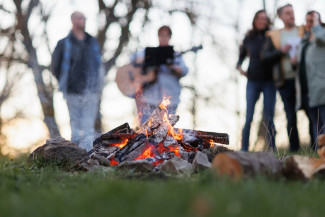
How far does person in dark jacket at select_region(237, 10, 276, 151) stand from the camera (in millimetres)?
6941

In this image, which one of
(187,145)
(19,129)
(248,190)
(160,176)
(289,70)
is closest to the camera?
(248,190)

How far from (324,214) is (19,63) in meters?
10.8

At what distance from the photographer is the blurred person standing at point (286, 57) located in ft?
21.7

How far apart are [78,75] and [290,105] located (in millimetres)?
3629

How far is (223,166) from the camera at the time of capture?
10.5ft

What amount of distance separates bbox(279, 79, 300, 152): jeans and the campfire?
1400 millimetres

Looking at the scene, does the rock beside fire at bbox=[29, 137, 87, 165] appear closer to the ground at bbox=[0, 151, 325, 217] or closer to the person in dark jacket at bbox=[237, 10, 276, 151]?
the ground at bbox=[0, 151, 325, 217]

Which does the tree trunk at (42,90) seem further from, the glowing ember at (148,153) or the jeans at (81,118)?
the glowing ember at (148,153)

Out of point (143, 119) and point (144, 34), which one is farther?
point (144, 34)

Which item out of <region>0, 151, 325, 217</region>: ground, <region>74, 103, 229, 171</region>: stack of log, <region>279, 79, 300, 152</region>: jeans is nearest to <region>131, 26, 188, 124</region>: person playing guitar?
<region>74, 103, 229, 171</region>: stack of log

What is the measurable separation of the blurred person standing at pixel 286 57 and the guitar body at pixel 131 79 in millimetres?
1969

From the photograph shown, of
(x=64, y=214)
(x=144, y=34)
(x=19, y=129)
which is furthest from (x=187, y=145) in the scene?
(x=19, y=129)

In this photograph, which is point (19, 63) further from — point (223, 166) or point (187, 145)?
point (223, 166)

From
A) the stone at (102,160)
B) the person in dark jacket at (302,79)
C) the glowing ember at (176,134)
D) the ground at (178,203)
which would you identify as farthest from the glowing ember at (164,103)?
the ground at (178,203)
